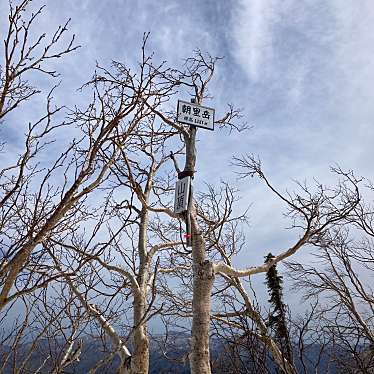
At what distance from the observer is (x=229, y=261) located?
335 inches

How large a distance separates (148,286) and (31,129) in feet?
17.2

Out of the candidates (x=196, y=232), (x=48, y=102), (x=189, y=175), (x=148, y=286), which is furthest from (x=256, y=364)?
(x=148, y=286)

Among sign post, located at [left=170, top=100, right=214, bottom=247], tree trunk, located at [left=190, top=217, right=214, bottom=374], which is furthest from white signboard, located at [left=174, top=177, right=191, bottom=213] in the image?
tree trunk, located at [left=190, top=217, right=214, bottom=374]

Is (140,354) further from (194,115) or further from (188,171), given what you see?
(194,115)

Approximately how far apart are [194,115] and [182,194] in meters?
0.93

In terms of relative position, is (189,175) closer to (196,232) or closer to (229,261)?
(196,232)

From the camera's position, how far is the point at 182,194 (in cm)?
365

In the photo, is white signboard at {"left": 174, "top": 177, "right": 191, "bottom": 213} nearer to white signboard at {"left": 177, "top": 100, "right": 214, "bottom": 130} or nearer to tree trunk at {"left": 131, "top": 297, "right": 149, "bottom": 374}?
white signboard at {"left": 177, "top": 100, "right": 214, "bottom": 130}

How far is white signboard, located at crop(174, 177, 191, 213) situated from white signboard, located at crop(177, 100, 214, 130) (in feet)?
2.17

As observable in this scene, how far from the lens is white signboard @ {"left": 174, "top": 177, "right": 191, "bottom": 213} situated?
3.57 m

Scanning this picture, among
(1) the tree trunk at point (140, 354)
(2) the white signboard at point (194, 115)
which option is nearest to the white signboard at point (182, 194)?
(2) the white signboard at point (194, 115)

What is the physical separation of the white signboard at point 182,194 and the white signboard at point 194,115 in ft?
2.17

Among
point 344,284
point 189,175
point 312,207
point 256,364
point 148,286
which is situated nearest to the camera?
point 256,364

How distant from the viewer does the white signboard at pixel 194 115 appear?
3.88 metres
